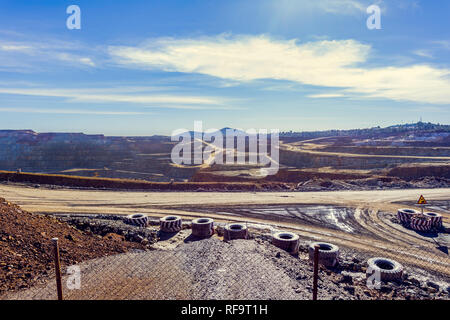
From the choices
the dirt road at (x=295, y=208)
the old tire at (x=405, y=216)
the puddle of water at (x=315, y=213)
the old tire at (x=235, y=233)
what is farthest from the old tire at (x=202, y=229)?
the old tire at (x=405, y=216)

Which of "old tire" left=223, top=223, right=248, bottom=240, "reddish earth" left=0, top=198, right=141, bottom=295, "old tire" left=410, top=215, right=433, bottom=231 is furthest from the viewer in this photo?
"old tire" left=410, top=215, right=433, bottom=231

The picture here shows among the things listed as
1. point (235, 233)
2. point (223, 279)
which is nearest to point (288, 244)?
point (235, 233)

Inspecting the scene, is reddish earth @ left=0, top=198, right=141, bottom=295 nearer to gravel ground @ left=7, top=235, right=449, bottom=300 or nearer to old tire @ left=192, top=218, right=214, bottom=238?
gravel ground @ left=7, top=235, right=449, bottom=300

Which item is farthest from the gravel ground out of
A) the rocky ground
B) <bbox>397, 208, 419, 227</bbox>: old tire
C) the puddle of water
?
<bbox>397, 208, 419, 227</bbox>: old tire

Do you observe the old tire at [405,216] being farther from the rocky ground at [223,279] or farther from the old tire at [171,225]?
the old tire at [171,225]

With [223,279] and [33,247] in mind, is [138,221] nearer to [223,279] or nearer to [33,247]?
[33,247]

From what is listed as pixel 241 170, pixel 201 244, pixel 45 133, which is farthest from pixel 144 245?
pixel 45 133
